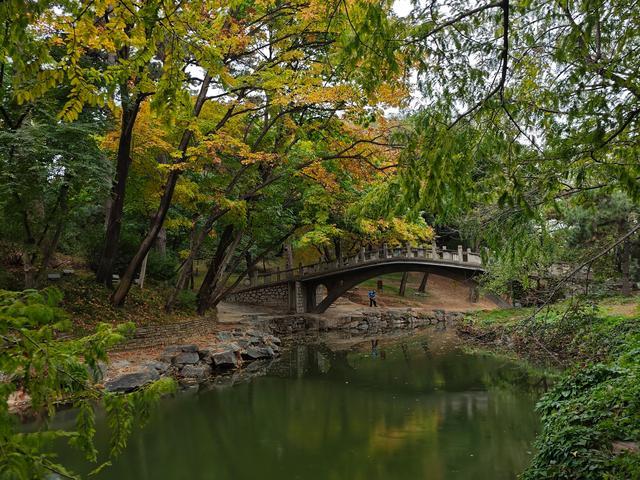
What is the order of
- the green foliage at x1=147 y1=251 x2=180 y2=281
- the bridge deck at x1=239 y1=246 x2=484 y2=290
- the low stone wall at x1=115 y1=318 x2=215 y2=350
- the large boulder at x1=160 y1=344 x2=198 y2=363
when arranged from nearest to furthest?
1. the large boulder at x1=160 y1=344 x2=198 y2=363
2. the low stone wall at x1=115 y1=318 x2=215 y2=350
3. the green foliage at x1=147 y1=251 x2=180 y2=281
4. the bridge deck at x1=239 y1=246 x2=484 y2=290

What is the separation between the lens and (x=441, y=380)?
10734 millimetres

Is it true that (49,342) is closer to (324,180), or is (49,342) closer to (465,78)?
(465,78)

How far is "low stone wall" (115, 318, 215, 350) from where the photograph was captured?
450 inches

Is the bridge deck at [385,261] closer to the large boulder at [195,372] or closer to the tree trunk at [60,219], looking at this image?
the large boulder at [195,372]

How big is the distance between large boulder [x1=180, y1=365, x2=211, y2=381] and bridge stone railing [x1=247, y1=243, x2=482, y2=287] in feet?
41.0

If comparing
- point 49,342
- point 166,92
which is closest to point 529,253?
point 166,92

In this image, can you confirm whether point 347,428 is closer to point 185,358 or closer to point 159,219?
point 185,358

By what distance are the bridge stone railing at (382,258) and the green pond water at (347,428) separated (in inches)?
347

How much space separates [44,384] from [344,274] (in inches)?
866

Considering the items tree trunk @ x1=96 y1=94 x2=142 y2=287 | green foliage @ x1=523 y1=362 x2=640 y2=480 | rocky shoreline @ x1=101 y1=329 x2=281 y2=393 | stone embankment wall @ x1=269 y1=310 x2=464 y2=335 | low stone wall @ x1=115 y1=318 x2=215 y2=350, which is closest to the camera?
green foliage @ x1=523 y1=362 x2=640 y2=480

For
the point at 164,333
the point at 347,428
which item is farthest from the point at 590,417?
the point at 164,333

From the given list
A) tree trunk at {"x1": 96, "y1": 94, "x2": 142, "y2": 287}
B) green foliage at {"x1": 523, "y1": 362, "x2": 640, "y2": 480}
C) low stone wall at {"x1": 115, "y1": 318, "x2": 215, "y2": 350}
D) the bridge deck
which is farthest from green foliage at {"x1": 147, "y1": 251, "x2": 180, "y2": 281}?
green foliage at {"x1": 523, "y1": 362, "x2": 640, "y2": 480}

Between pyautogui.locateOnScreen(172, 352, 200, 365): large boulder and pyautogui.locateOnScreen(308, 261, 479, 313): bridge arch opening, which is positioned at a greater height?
pyautogui.locateOnScreen(308, 261, 479, 313): bridge arch opening

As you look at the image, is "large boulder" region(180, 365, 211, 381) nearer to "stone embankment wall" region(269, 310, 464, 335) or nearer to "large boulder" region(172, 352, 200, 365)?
"large boulder" region(172, 352, 200, 365)
